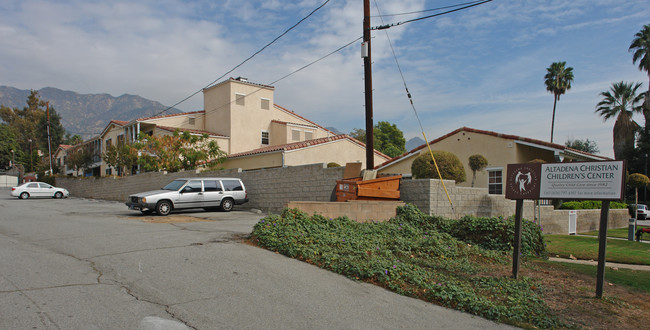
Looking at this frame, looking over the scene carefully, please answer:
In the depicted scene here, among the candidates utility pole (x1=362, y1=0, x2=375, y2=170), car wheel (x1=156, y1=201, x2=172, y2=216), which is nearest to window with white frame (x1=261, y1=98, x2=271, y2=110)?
car wheel (x1=156, y1=201, x2=172, y2=216)

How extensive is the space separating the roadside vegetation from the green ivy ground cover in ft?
0.05

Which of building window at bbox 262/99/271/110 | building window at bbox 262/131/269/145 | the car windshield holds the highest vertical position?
building window at bbox 262/99/271/110

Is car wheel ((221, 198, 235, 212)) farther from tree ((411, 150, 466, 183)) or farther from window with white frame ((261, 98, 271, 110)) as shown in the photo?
window with white frame ((261, 98, 271, 110))

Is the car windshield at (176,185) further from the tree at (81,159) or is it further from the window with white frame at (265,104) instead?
the tree at (81,159)

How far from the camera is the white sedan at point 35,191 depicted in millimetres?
33406

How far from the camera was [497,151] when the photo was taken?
21.9m

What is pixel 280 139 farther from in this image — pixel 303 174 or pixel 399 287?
pixel 399 287

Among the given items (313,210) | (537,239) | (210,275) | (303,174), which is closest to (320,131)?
(303,174)

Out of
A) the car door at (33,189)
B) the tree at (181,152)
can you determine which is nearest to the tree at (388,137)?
the tree at (181,152)

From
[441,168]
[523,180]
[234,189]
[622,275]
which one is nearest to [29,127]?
[234,189]

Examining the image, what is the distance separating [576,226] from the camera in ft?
63.0

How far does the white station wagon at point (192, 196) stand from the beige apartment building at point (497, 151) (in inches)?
367

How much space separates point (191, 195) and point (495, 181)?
600 inches

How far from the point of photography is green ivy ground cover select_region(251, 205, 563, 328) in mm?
5969
